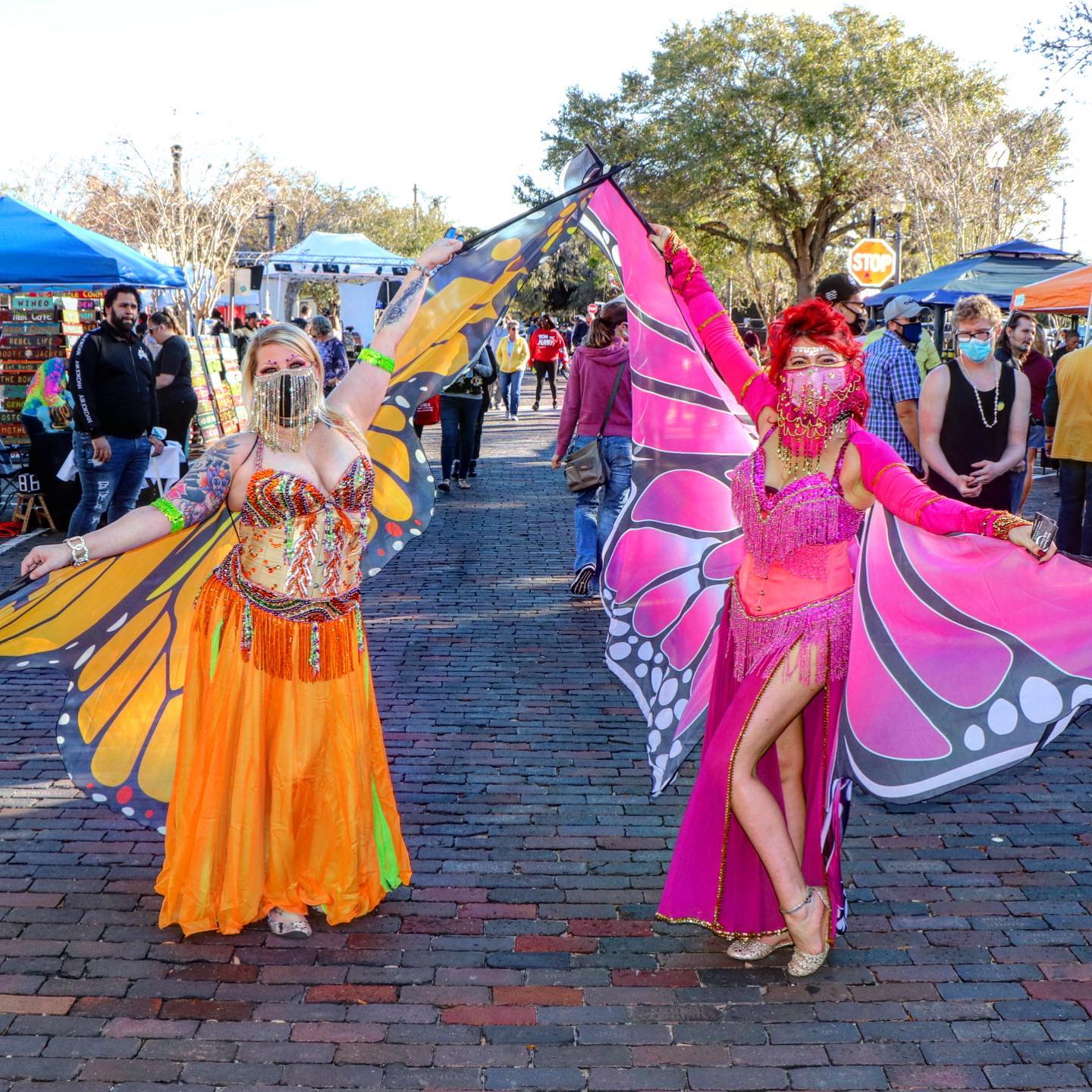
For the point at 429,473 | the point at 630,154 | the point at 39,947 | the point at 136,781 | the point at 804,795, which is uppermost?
the point at 630,154

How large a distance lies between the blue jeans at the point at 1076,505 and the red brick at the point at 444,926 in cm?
599

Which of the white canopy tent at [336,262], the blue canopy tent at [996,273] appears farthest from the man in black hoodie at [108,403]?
the white canopy tent at [336,262]

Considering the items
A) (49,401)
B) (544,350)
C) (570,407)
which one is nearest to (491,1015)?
(570,407)

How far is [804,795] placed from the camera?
3.74m

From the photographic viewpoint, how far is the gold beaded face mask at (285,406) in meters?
3.66

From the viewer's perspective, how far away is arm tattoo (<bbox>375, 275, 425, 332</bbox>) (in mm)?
4242

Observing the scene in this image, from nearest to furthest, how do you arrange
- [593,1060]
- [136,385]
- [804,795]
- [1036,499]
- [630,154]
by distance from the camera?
[593,1060], [804,795], [136,385], [1036,499], [630,154]

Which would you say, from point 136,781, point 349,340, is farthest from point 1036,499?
point 349,340

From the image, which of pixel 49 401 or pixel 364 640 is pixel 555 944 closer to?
pixel 364 640

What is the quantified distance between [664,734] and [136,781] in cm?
186

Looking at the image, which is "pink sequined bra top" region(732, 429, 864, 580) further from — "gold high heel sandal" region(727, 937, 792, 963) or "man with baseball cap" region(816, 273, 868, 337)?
"man with baseball cap" region(816, 273, 868, 337)

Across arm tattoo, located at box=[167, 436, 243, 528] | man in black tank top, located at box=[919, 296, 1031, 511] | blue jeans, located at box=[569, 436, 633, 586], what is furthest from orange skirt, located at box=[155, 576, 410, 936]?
blue jeans, located at box=[569, 436, 633, 586]

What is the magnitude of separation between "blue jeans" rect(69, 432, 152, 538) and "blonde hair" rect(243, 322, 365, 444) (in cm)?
563

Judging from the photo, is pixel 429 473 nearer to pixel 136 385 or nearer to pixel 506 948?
pixel 506 948
